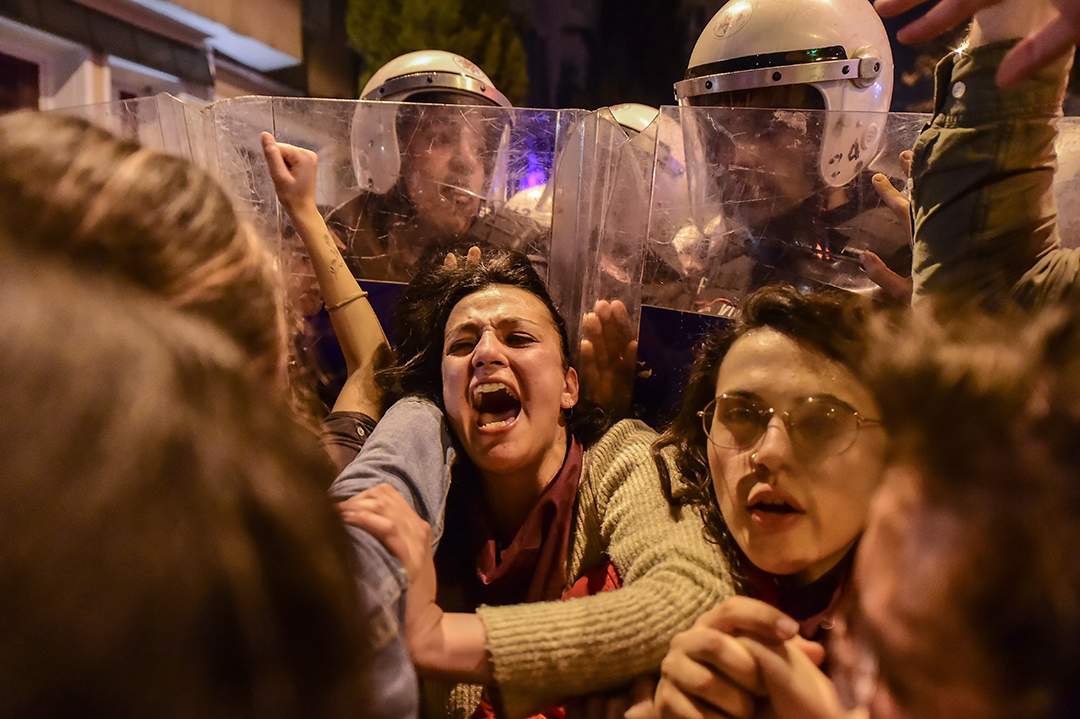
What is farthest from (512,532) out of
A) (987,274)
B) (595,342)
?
(987,274)

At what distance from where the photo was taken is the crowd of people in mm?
369

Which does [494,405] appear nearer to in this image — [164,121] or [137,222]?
[137,222]

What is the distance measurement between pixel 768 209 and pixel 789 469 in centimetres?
57

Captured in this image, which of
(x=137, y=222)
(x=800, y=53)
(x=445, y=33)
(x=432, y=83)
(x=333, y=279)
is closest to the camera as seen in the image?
(x=137, y=222)

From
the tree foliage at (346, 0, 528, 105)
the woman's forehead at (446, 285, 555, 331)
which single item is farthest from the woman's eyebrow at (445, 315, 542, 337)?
the tree foliage at (346, 0, 528, 105)

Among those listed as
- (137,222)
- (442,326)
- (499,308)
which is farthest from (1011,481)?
(442,326)

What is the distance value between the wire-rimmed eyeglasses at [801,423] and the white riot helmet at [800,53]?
888 millimetres

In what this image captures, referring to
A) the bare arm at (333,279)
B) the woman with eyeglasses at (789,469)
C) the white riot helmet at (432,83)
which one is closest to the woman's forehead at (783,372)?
the woman with eyeglasses at (789,469)

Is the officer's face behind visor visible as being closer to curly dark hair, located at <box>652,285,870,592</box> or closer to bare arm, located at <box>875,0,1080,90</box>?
curly dark hair, located at <box>652,285,870,592</box>

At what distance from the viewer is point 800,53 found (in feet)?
5.08

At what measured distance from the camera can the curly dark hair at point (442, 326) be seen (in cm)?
133

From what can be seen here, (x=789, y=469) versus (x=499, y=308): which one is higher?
(x=499, y=308)

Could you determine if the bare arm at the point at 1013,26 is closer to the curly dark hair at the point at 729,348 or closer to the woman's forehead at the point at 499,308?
the curly dark hair at the point at 729,348

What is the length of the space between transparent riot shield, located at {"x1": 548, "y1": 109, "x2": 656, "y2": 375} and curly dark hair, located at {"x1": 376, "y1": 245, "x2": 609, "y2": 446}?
80mm
